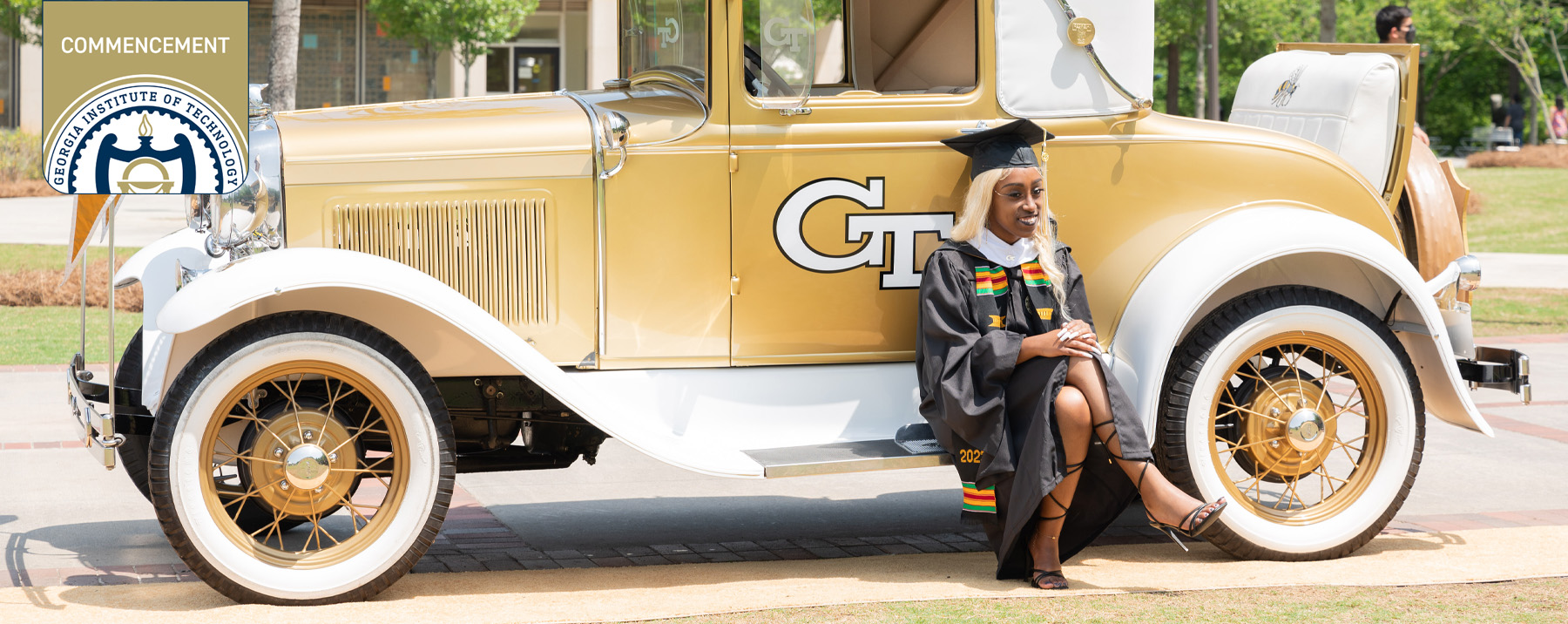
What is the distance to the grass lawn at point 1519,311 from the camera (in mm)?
10727

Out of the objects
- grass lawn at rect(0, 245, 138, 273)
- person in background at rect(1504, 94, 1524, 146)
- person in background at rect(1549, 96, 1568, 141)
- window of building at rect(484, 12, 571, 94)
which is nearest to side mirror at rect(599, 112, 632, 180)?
grass lawn at rect(0, 245, 138, 273)

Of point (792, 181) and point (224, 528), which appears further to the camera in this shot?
point (792, 181)

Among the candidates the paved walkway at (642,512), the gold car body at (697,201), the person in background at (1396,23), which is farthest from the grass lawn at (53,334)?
the person in background at (1396,23)

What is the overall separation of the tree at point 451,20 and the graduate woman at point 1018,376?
20559mm

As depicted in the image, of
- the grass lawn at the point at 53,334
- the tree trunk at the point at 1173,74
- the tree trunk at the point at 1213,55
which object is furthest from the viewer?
the tree trunk at the point at 1173,74

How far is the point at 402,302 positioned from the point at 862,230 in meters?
1.39

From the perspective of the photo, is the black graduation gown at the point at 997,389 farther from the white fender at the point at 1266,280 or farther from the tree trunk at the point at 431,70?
the tree trunk at the point at 431,70

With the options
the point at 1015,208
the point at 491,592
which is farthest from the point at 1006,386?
the point at 491,592

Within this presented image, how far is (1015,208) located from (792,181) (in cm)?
67

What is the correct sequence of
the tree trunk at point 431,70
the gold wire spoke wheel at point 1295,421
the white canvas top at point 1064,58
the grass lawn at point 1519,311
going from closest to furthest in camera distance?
the white canvas top at point 1064,58
the gold wire spoke wheel at point 1295,421
the grass lawn at point 1519,311
the tree trunk at point 431,70

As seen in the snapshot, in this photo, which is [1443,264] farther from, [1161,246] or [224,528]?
[224,528]

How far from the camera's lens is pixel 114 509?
5512 millimetres

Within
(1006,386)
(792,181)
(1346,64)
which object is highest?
(1346,64)

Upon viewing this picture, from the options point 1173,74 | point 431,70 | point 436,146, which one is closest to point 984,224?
point 436,146
